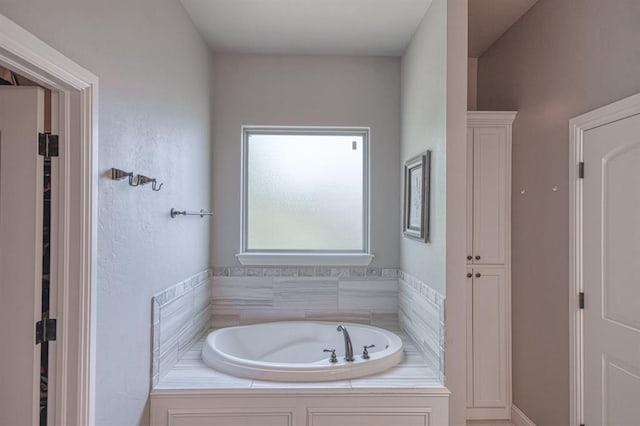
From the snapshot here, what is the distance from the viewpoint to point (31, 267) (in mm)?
1303

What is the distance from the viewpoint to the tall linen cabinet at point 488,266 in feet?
8.85

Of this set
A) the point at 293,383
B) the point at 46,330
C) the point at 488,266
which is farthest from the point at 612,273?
the point at 46,330

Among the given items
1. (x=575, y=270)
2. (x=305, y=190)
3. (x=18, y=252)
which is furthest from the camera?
(x=305, y=190)

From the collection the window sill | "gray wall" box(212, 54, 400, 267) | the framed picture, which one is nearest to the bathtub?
the window sill

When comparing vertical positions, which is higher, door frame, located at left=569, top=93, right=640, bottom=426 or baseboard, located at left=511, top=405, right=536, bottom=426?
door frame, located at left=569, top=93, right=640, bottom=426

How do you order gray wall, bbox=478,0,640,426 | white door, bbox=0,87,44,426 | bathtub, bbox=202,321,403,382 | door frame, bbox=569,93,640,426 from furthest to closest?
1. bathtub, bbox=202,321,403,382
2. door frame, bbox=569,93,640,426
3. gray wall, bbox=478,0,640,426
4. white door, bbox=0,87,44,426

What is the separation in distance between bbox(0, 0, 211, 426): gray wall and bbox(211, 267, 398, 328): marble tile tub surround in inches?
23.9

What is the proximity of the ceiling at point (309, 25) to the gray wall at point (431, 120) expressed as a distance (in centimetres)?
18

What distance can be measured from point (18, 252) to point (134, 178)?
57cm

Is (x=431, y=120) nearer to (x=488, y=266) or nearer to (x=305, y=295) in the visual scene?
(x=488, y=266)

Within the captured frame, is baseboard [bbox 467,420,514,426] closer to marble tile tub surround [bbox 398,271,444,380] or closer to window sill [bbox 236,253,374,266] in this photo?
marble tile tub surround [bbox 398,271,444,380]

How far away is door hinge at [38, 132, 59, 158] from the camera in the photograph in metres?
1.32

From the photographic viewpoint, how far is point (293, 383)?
2072mm

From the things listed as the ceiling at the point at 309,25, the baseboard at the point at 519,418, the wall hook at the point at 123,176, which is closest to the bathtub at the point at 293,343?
the baseboard at the point at 519,418
